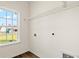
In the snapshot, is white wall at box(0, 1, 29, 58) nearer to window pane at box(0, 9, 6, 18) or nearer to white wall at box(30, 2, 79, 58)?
window pane at box(0, 9, 6, 18)

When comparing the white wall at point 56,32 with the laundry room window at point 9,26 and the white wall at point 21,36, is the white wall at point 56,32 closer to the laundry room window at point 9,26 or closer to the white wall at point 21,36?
the white wall at point 21,36

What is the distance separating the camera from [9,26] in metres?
4.19

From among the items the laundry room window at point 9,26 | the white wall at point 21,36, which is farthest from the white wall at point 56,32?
the laundry room window at point 9,26

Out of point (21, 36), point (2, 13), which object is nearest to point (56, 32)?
point (21, 36)

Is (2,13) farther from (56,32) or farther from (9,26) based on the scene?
(56,32)

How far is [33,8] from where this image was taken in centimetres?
460

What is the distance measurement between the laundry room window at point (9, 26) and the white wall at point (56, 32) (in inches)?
32.0

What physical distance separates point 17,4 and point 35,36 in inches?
63.9

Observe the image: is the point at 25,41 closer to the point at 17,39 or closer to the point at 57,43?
the point at 17,39

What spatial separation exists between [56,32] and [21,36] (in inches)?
82.9

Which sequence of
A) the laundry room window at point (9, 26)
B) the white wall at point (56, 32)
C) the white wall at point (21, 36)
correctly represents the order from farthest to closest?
the laundry room window at point (9, 26) → the white wall at point (21, 36) → the white wall at point (56, 32)

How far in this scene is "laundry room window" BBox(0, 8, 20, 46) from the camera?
398cm

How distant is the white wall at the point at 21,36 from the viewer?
12.7 ft

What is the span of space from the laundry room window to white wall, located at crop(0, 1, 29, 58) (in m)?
0.20
